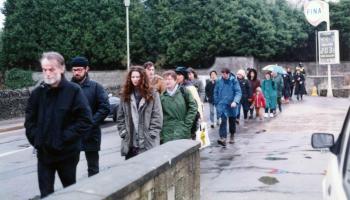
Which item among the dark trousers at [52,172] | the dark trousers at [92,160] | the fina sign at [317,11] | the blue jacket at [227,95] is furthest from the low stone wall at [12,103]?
the dark trousers at [52,172]

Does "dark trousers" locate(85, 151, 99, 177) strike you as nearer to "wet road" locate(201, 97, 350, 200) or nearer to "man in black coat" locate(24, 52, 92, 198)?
"wet road" locate(201, 97, 350, 200)

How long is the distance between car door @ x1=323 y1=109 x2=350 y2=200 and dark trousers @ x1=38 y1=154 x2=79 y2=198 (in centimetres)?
231

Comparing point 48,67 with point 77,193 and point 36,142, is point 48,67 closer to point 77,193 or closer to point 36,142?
point 36,142

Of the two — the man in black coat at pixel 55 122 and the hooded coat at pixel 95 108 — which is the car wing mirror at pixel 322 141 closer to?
the man in black coat at pixel 55 122

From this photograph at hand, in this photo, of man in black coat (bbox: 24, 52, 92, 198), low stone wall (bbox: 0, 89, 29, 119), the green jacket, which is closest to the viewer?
man in black coat (bbox: 24, 52, 92, 198)

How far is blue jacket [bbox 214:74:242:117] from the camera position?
42.8 feet

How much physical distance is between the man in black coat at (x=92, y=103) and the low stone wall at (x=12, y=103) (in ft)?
63.1

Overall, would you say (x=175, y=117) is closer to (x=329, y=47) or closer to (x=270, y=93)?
(x=270, y=93)

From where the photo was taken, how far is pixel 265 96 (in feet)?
69.5

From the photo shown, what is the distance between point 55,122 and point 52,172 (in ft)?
1.73

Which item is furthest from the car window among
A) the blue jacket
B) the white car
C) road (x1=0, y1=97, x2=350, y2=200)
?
the blue jacket

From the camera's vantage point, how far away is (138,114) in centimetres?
687

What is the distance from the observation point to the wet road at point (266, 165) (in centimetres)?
809

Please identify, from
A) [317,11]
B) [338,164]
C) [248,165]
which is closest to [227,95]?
[248,165]
